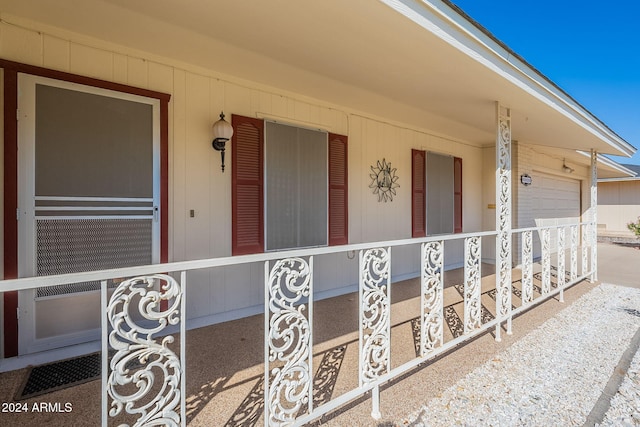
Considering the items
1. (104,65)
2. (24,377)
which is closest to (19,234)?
(24,377)

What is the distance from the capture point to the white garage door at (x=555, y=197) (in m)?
7.54

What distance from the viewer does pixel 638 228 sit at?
10.0m

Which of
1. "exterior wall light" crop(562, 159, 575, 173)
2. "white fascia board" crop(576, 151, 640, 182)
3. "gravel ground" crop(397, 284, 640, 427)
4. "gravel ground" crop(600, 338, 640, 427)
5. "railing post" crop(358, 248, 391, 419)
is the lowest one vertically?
"gravel ground" crop(600, 338, 640, 427)

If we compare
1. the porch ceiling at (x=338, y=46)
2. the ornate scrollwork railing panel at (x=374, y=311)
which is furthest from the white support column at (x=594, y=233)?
the ornate scrollwork railing panel at (x=374, y=311)

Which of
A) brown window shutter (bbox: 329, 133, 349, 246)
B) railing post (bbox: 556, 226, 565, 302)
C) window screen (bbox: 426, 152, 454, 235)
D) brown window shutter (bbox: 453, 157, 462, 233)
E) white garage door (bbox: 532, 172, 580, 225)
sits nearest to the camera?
railing post (bbox: 556, 226, 565, 302)

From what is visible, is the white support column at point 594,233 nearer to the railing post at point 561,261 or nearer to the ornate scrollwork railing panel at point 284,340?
the railing post at point 561,261

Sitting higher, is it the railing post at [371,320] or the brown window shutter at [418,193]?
the brown window shutter at [418,193]

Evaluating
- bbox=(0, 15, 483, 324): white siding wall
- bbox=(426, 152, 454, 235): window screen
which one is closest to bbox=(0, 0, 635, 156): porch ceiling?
bbox=(0, 15, 483, 324): white siding wall

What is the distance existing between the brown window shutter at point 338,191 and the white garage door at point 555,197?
5319 mm

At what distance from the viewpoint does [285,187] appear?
3.86m

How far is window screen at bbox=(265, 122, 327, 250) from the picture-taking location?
12.3ft

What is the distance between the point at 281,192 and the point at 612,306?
4482 mm

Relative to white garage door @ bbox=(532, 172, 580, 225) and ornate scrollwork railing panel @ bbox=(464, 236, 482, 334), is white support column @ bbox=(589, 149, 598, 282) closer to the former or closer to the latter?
white garage door @ bbox=(532, 172, 580, 225)

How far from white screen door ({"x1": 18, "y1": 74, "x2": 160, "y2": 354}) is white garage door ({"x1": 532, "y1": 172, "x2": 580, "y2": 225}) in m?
7.89
